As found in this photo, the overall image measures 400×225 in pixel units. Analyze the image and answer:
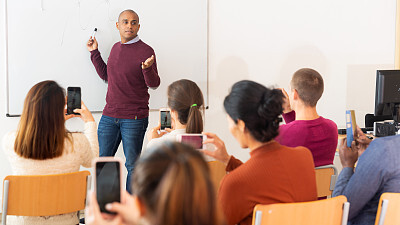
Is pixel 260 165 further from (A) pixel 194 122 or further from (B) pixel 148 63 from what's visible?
(B) pixel 148 63

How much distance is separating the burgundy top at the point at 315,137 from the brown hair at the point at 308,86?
0.14m

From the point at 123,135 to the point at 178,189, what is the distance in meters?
2.74

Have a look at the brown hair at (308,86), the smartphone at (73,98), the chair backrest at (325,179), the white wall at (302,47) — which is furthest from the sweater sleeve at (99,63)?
the chair backrest at (325,179)

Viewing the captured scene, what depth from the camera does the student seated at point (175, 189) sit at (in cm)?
91

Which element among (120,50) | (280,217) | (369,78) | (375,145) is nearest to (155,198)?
(280,217)

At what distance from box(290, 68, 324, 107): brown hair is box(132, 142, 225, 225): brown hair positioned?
1809 mm

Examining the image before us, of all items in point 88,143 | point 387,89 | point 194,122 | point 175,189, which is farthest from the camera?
point 387,89

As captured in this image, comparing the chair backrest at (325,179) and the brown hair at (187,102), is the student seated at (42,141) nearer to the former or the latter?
the brown hair at (187,102)

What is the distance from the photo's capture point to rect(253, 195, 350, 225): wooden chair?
4.98ft

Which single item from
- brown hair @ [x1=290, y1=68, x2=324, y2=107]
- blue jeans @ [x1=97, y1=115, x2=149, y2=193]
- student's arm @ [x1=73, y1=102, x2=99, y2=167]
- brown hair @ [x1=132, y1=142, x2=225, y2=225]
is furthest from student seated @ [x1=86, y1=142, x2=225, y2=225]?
blue jeans @ [x1=97, y1=115, x2=149, y2=193]

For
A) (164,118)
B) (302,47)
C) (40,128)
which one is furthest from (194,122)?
(302,47)

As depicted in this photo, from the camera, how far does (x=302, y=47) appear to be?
4453mm

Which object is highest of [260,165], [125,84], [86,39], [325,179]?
[86,39]

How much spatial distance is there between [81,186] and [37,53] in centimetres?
172
